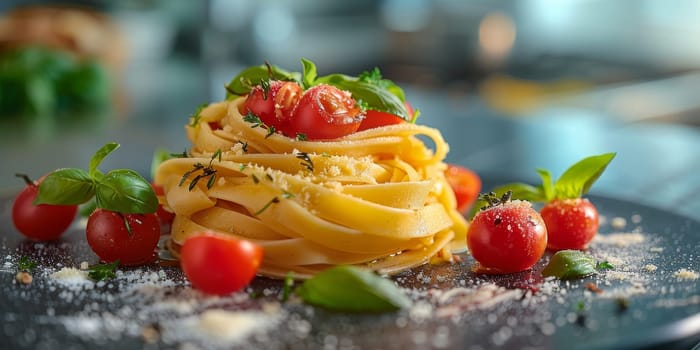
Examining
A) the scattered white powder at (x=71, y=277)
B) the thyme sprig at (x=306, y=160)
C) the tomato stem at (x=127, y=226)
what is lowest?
the scattered white powder at (x=71, y=277)

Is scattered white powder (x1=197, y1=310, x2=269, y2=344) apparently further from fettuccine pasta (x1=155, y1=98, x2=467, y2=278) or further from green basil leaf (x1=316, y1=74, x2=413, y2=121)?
green basil leaf (x1=316, y1=74, x2=413, y2=121)

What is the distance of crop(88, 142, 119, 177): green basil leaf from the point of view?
305cm

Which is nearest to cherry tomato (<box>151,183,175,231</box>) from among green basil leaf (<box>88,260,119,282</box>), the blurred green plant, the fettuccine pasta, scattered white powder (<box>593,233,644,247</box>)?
the fettuccine pasta

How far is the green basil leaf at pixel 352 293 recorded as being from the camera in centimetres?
252

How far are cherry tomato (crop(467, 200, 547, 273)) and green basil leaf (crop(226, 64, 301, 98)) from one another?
0.88 meters

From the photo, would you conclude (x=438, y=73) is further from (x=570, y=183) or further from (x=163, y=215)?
(x=163, y=215)

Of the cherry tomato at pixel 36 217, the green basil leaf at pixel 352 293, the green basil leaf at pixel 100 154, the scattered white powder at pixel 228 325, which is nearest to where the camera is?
the scattered white powder at pixel 228 325

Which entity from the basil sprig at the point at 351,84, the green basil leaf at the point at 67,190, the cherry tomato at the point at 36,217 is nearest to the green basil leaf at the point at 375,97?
the basil sprig at the point at 351,84

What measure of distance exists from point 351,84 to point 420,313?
1.02 meters

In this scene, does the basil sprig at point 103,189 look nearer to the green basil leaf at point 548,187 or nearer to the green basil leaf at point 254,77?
the green basil leaf at point 254,77

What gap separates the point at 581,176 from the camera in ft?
11.4

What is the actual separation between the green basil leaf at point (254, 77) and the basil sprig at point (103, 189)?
565 millimetres

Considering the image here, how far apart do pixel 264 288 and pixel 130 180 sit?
0.64 metres

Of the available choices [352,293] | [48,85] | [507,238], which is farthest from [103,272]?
[48,85]
